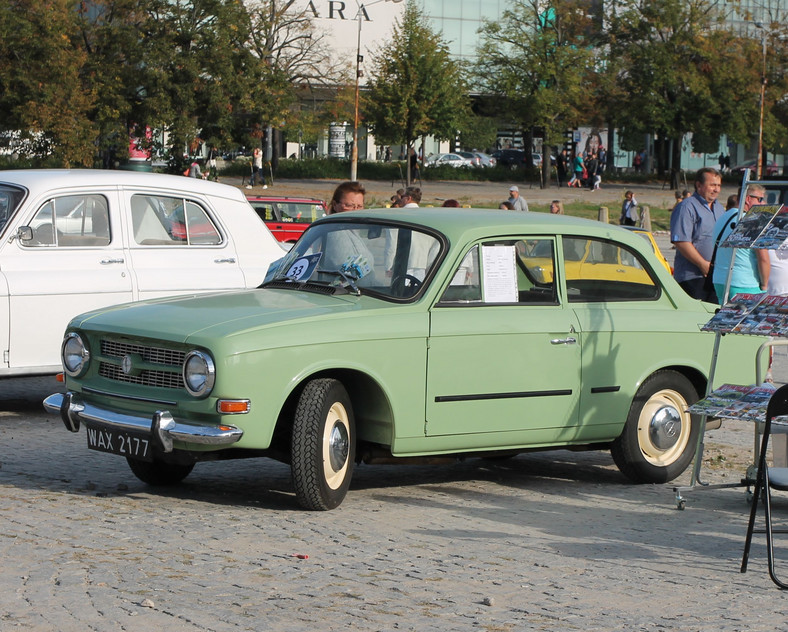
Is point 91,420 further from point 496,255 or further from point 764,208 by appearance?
point 764,208

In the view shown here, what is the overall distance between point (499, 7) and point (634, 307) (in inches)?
2958

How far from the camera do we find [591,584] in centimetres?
584

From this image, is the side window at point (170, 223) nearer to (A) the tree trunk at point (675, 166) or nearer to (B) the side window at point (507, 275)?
(B) the side window at point (507, 275)

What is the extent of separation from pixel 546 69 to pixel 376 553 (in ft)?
170

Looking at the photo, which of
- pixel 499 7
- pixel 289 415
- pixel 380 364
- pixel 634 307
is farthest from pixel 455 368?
pixel 499 7

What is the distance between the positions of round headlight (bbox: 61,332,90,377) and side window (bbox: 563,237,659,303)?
9.84 ft

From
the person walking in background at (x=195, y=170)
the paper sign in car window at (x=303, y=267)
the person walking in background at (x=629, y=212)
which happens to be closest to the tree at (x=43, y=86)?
the person walking in background at (x=195, y=170)

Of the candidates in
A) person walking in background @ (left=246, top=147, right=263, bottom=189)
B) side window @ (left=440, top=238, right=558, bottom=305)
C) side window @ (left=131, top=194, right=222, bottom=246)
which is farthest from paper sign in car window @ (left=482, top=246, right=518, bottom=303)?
person walking in background @ (left=246, top=147, right=263, bottom=189)

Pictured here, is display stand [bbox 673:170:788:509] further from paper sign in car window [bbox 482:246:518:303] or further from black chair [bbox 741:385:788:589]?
paper sign in car window [bbox 482:246:518:303]

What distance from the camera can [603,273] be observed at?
8484mm

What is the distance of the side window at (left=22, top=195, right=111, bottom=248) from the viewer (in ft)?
33.9

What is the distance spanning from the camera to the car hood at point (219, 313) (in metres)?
6.97

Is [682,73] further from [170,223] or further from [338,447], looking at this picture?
[338,447]

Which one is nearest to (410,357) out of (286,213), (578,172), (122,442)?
(122,442)
